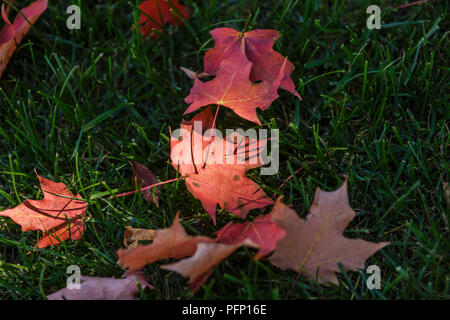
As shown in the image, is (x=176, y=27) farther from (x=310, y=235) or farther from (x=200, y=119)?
(x=310, y=235)

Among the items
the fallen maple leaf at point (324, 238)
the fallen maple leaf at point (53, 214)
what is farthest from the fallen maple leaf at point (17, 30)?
the fallen maple leaf at point (324, 238)

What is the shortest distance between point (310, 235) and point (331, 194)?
0.13 m

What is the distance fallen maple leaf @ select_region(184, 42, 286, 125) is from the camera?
4.82ft

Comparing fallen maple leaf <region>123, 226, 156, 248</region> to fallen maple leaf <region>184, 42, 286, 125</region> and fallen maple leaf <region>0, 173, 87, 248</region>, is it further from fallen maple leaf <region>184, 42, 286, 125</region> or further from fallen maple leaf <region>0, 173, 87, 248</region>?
fallen maple leaf <region>184, 42, 286, 125</region>

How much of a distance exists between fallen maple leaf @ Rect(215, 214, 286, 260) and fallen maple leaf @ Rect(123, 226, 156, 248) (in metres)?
0.24

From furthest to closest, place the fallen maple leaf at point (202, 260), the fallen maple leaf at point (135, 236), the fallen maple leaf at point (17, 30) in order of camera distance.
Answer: the fallen maple leaf at point (17, 30) < the fallen maple leaf at point (135, 236) < the fallen maple leaf at point (202, 260)

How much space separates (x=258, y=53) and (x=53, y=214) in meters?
0.89

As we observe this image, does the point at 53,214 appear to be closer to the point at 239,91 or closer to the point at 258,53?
the point at 239,91

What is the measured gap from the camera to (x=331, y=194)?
1.28m

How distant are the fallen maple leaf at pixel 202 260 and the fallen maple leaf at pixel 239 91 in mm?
453

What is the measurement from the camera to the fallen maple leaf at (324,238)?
4.13 ft

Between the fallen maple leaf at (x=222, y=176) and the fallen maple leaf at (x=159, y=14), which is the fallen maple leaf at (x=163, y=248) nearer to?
the fallen maple leaf at (x=222, y=176)

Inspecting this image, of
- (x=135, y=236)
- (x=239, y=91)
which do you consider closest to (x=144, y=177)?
(x=135, y=236)

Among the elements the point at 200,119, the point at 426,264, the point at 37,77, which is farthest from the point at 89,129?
the point at 426,264
